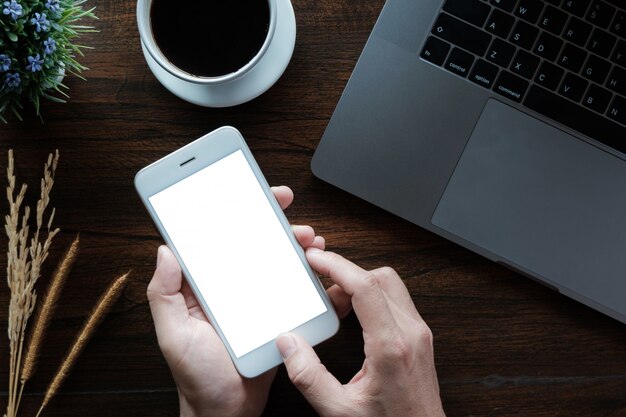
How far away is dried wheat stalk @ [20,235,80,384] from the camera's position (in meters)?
0.77

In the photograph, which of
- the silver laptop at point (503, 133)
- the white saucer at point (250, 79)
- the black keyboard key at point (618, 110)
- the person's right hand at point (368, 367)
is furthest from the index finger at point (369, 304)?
the black keyboard key at point (618, 110)

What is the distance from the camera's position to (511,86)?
73cm

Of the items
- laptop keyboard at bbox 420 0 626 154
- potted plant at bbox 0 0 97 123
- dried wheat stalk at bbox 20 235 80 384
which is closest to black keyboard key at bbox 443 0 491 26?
laptop keyboard at bbox 420 0 626 154

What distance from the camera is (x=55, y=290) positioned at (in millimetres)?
777

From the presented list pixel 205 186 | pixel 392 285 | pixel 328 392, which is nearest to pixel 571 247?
pixel 392 285

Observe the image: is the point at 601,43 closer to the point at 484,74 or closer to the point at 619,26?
the point at 619,26

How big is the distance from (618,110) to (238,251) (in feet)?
1.52

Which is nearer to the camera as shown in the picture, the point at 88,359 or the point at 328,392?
the point at 328,392

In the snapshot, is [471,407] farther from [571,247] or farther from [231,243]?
[231,243]

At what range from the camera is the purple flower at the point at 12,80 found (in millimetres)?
644

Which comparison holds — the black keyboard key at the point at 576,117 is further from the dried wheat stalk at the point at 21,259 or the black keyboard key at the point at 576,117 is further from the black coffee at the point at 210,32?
the dried wheat stalk at the point at 21,259

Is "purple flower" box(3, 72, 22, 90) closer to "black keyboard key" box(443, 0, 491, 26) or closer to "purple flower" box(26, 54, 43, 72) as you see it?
"purple flower" box(26, 54, 43, 72)

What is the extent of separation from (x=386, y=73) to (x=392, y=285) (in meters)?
0.25

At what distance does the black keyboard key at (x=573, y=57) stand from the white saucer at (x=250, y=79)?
31 centimetres
